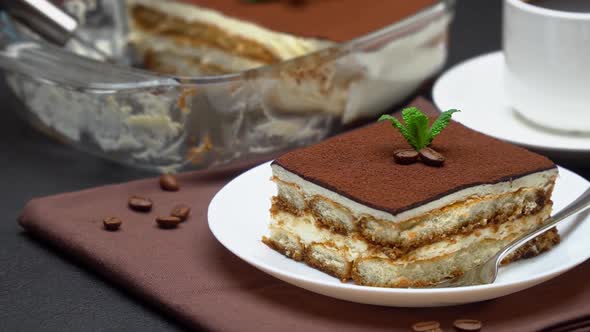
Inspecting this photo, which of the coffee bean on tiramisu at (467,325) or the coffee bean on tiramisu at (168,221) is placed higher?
the coffee bean on tiramisu at (467,325)

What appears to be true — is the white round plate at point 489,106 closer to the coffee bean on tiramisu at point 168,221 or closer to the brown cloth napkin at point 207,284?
the brown cloth napkin at point 207,284

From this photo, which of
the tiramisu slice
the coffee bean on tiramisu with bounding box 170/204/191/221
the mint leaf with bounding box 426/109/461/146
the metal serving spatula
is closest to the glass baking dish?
the metal serving spatula

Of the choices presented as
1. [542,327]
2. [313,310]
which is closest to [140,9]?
[313,310]

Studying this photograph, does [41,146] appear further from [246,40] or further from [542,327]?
[542,327]

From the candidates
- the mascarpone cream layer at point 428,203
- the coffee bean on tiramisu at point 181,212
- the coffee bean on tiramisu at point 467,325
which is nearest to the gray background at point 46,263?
the coffee bean on tiramisu at point 181,212

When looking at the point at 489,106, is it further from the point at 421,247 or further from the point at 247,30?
the point at 421,247

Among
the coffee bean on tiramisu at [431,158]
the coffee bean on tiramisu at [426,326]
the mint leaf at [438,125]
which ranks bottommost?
the coffee bean on tiramisu at [426,326]
